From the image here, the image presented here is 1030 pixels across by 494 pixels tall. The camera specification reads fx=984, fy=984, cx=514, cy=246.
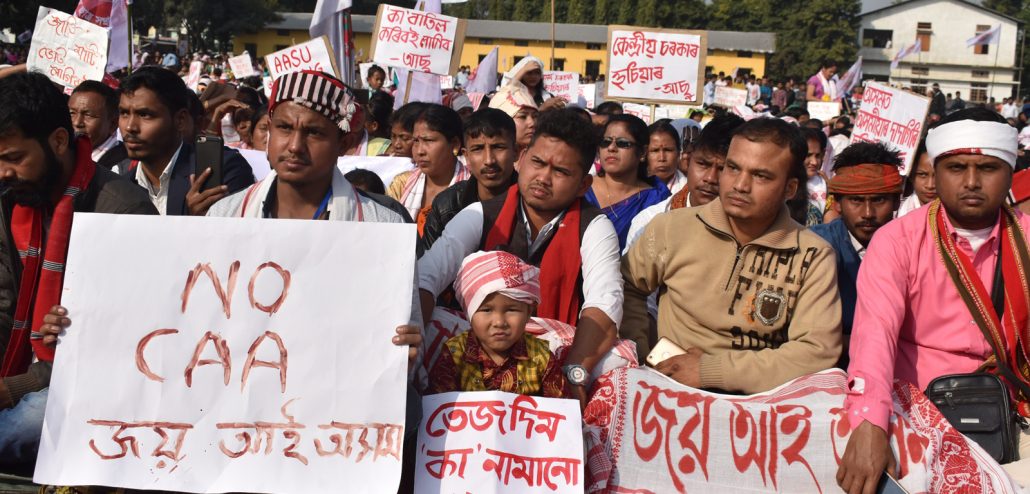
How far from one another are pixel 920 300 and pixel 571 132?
1.64m

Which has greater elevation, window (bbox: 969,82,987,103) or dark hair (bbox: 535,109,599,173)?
window (bbox: 969,82,987,103)

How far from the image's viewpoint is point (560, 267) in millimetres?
4355

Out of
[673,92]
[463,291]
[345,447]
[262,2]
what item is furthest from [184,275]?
[262,2]

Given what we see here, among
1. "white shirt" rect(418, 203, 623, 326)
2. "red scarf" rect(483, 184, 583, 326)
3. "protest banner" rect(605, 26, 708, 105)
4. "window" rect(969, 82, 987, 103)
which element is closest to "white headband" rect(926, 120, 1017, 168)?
"white shirt" rect(418, 203, 623, 326)

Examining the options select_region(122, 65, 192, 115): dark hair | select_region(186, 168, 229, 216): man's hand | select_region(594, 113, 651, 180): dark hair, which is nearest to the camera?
select_region(186, 168, 229, 216): man's hand

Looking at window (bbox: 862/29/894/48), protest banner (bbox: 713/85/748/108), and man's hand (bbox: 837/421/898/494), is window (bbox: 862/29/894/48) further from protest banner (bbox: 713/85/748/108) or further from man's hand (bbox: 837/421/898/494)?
man's hand (bbox: 837/421/898/494)

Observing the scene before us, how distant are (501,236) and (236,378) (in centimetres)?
151

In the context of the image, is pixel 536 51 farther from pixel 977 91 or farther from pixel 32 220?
pixel 32 220

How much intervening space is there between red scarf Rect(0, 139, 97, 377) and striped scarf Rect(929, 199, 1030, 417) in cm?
340

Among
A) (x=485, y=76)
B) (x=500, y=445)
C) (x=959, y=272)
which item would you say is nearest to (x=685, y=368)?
(x=500, y=445)

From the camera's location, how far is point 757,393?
3859mm

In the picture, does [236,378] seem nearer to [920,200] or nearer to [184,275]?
[184,275]

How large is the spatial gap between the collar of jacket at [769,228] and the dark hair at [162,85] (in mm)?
2922

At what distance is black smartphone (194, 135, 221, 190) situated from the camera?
4910mm
